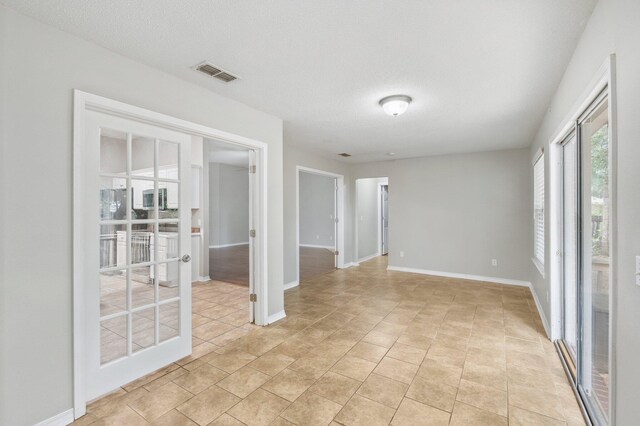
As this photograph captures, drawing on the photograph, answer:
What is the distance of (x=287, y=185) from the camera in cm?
528

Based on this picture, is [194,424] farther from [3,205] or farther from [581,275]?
[581,275]

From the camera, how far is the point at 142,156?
2.41 metres

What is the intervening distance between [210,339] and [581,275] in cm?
340

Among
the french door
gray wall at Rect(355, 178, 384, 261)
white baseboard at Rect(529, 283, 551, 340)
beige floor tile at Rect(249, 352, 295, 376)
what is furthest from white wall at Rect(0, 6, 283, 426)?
gray wall at Rect(355, 178, 384, 261)

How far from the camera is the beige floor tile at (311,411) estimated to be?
6.30ft

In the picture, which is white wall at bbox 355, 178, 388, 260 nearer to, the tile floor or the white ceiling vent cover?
the tile floor

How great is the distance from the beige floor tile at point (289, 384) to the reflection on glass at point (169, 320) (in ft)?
3.26

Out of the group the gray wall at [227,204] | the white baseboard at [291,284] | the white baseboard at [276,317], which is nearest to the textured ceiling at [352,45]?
the white baseboard at [276,317]

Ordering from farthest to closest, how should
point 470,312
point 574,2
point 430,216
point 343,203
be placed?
1. point 343,203
2. point 430,216
3. point 470,312
4. point 574,2

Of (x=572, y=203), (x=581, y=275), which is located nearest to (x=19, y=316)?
(x=581, y=275)

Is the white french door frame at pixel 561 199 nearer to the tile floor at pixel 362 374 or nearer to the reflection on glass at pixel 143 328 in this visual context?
the tile floor at pixel 362 374

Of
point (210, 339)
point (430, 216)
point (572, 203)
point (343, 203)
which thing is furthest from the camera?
point (343, 203)

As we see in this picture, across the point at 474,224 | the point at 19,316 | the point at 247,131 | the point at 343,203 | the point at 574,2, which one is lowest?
the point at 19,316

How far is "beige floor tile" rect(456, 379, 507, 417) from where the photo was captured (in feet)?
6.75
